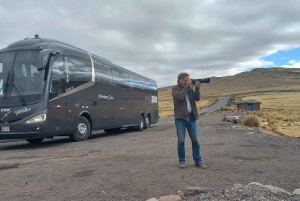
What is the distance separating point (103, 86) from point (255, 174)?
10.6 m

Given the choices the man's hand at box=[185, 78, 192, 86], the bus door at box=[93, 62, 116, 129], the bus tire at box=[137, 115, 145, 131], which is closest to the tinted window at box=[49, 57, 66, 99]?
the bus door at box=[93, 62, 116, 129]

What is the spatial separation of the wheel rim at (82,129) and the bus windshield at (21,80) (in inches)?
108

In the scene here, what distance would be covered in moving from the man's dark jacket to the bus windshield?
6.28 meters

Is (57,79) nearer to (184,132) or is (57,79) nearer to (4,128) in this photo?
(4,128)

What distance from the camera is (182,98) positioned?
6.92 m

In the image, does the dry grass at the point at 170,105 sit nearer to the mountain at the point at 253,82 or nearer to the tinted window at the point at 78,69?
the mountain at the point at 253,82

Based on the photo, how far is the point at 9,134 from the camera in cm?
1174

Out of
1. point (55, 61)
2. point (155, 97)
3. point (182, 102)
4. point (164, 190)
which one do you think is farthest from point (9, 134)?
point (155, 97)

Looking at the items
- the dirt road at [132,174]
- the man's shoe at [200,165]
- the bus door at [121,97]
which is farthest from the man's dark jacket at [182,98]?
the bus door at [121,97]

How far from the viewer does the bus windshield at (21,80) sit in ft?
38.8

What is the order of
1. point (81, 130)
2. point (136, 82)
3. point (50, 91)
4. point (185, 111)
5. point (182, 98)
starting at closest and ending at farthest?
point (182, 98) < point (185, 111) < point (50, 91) < point (81, 130) < point (136, 82)

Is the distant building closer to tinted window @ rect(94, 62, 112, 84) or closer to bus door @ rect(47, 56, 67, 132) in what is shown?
tinted window @ rect(94, 62, 112, 84)

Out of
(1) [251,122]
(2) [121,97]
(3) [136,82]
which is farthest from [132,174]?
(1) [251,122]

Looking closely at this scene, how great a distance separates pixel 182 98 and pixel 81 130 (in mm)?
8207
